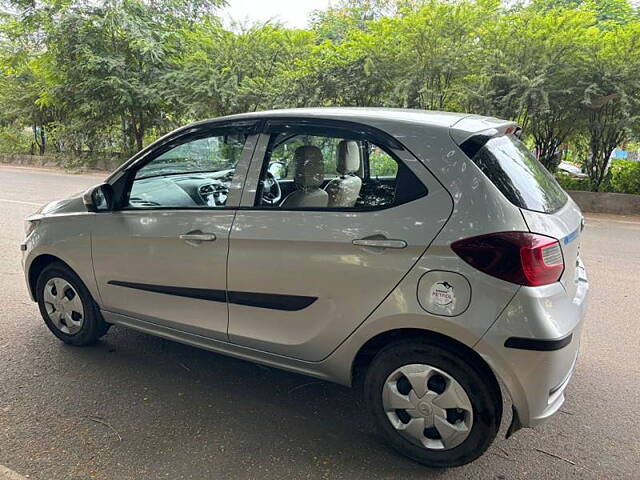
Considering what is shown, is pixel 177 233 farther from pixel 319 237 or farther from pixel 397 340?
pixel 397 340

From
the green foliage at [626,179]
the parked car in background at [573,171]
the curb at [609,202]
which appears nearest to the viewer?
the curb at [609,202]

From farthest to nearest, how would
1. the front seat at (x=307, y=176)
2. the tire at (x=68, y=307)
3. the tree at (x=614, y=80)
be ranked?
the tree at (x=614, y=80) → the tire at (x=68, y=307) → the front seat at (x=307, y=176)

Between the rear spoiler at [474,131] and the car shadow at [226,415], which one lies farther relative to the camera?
the car shadow at [226,415]

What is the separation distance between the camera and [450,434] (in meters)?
2.35

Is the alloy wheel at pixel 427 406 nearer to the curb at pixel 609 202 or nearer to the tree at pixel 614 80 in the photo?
the tree at pixel 614 80

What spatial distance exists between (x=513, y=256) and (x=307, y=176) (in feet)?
4.49

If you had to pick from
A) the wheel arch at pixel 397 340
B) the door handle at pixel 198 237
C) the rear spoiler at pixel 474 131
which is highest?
the rear spoiler at pixel 474 131

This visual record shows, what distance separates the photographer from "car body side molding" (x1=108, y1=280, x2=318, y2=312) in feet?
8.57

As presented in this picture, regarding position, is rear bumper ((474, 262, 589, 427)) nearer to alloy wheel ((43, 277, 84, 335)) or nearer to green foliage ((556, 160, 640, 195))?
alloy wheel ((43, 277, 84, 335))

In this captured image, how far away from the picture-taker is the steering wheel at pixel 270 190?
280 centimetres

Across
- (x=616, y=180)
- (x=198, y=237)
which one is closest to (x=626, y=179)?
(x=616, y=180)

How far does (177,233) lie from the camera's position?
9.62 feet

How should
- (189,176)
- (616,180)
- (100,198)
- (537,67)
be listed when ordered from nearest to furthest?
(100,198) < (189,176) < (537,67) < (616,180)

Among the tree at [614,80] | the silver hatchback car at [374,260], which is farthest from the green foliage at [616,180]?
the silver hatchback car at [374,260]
